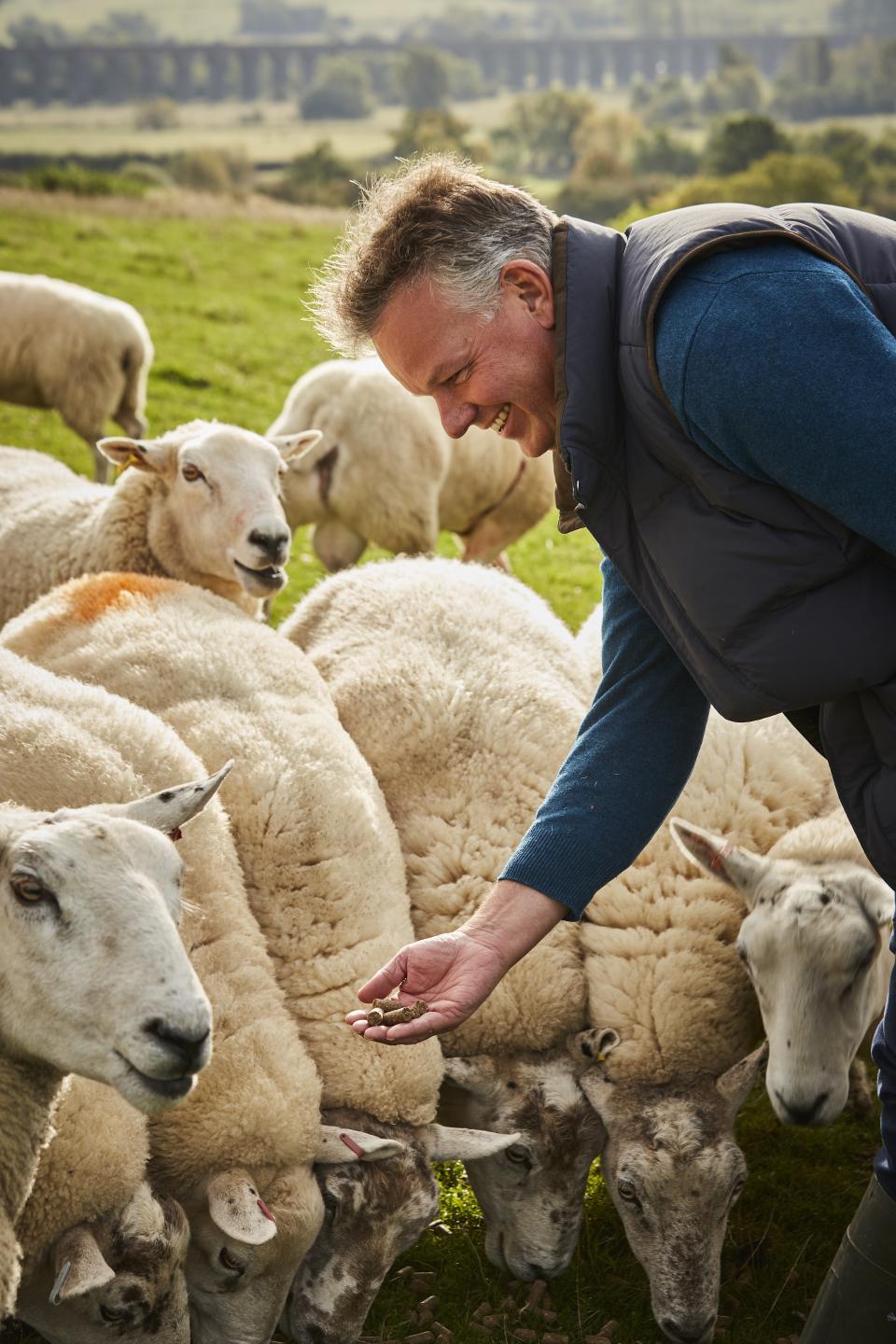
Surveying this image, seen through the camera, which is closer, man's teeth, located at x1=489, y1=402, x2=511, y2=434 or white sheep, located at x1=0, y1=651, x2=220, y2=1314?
white sheep, located at x1=0, y1=651, x2=220, y2=1314

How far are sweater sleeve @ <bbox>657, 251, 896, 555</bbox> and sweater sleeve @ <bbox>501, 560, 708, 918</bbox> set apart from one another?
0.77m

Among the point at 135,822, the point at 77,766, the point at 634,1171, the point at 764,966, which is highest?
the point at 135,822

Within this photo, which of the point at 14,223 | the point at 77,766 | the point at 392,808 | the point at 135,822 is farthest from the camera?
the point at 14,223

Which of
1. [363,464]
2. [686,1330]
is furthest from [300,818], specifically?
[363,464]

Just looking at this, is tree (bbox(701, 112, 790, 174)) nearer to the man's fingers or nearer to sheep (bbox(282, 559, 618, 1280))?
sheep (bbox(282, 559, 618, 1280))

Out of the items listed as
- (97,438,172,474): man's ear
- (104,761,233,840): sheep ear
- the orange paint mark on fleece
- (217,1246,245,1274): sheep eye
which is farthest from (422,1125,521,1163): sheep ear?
(97,438,172,474): man's ear

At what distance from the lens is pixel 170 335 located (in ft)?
48.2

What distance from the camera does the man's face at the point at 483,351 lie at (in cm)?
221

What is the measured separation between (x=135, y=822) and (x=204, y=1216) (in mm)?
1221

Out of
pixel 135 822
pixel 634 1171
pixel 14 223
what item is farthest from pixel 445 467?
pixel 14 223

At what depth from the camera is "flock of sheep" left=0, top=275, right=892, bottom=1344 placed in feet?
8.12

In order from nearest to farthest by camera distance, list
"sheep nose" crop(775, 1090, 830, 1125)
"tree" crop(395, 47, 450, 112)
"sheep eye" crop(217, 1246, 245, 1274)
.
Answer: "sheep eye" crop(217, 1246, 245, 1274) → "sheep nose" crop(775, 1090, 830, 1125) → "tree" crop(395, 47, 450, 112)

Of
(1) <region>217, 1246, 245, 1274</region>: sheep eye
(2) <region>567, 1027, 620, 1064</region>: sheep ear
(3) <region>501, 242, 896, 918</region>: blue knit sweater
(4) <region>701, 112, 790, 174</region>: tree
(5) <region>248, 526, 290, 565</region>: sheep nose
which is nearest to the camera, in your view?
(3) <region>501, 242, 896, 918</region>: blue knit sweater

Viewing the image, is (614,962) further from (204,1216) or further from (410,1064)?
(204,1216)
